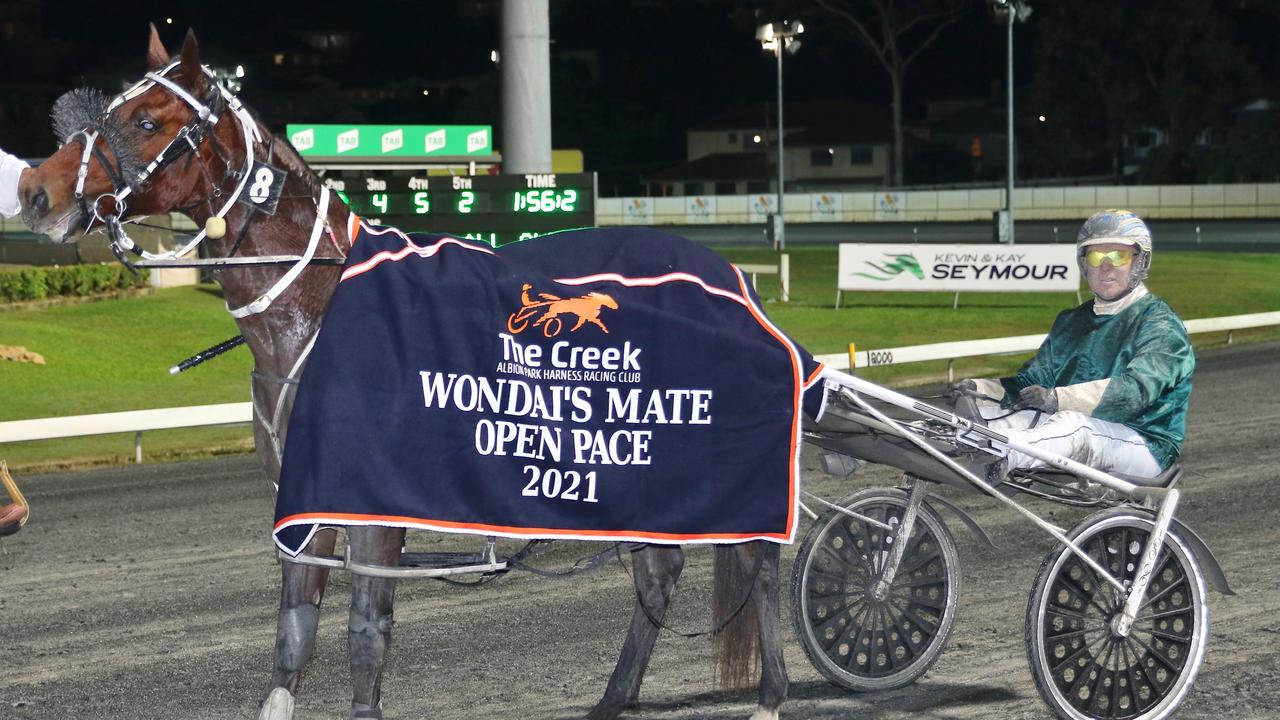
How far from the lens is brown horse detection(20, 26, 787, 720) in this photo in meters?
4.47

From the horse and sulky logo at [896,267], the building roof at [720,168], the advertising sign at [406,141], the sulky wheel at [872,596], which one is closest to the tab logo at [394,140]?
the advertising sign at [406,141]

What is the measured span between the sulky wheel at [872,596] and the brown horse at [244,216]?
6.48 ft

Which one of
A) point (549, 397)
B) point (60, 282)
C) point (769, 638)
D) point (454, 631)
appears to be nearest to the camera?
point (549, 397)

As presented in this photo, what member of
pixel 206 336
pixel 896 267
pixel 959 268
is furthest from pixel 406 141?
pixel 959 268

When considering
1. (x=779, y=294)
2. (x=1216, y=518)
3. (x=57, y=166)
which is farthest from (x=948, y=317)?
(x=57, y=166)

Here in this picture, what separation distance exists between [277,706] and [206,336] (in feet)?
58.4

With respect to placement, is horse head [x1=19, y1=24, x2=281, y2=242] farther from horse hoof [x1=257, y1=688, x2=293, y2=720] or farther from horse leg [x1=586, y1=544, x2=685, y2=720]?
horse leg [x1=586, y1=544, x2=685, y2=720]

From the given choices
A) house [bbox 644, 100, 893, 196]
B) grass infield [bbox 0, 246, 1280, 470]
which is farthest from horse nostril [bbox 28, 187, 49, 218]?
house [bbox 644, 100, 893, 196]

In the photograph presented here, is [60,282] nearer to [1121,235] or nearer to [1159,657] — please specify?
[1121,235]

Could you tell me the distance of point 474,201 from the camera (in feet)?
53.3

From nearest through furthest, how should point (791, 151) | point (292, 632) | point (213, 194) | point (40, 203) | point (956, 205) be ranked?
point (40, 203), point (292, 632), point (213, 194), point (956, 205), point (791, 151)

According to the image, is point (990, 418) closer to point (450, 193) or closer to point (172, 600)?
point (172, 600)

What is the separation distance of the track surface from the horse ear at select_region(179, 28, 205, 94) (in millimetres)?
2486

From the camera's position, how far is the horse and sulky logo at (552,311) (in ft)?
15.7
